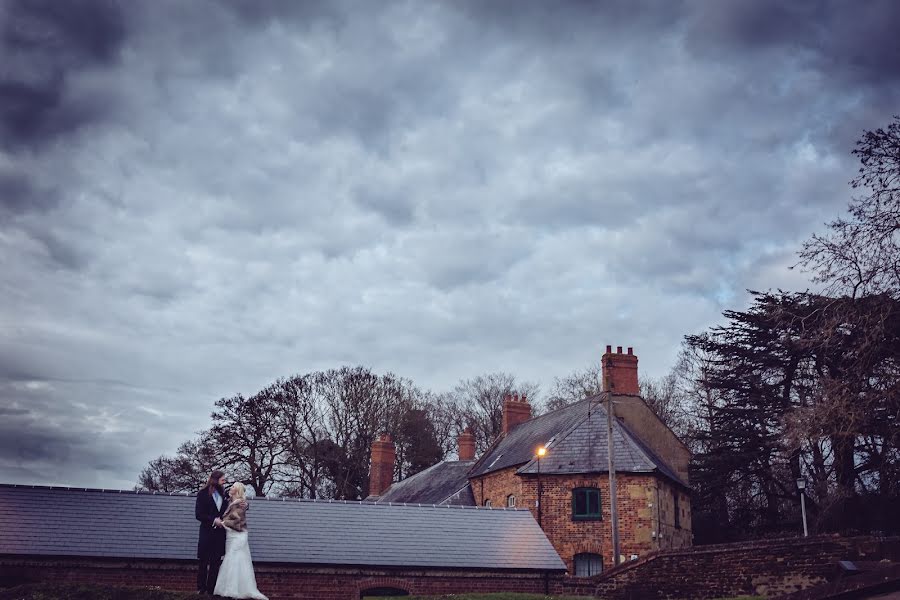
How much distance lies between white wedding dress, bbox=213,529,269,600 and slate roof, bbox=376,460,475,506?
83.6 feet

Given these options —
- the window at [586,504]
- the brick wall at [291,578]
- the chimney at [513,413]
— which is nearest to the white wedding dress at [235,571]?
the brick wall at [291,578]

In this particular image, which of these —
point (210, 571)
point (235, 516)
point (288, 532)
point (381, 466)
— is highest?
point (381, 466)

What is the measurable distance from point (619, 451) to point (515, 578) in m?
10.0

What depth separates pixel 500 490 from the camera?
34125 millimetres

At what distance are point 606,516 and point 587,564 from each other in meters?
Result: 2.04

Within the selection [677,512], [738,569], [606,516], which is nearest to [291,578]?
[738,569]

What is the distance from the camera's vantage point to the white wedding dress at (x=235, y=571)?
1195cm

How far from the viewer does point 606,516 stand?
28.8 m

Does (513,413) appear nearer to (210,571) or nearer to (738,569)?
(738,569)

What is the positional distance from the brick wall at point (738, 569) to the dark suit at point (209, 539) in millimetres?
11339

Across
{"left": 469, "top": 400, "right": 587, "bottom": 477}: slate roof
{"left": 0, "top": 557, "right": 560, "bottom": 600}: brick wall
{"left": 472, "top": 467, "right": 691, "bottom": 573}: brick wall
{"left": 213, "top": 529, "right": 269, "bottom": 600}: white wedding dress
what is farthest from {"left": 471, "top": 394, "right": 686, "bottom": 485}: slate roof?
{"left": 213, "top": 529, "right": 269, "bottom": 600}: white wedding dress

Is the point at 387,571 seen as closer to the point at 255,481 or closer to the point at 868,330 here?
the point at 868,330

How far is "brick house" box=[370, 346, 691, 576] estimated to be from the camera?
28.5 meters

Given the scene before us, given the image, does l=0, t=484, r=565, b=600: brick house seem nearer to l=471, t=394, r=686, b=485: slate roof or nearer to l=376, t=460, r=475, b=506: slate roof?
l=471, t=394, r=686, b=485: slate roof
